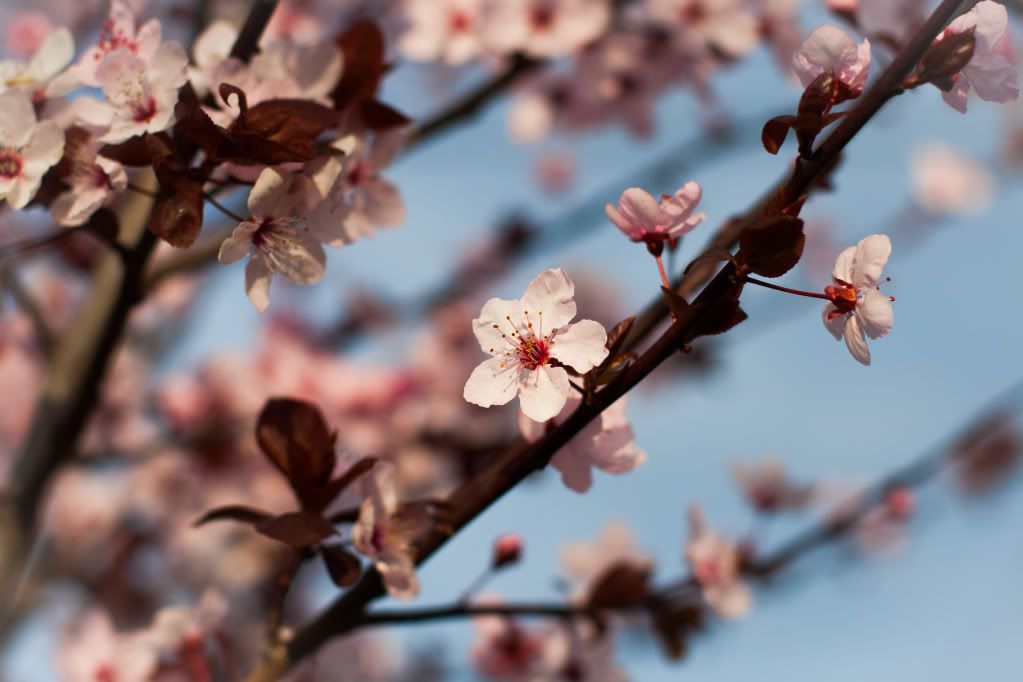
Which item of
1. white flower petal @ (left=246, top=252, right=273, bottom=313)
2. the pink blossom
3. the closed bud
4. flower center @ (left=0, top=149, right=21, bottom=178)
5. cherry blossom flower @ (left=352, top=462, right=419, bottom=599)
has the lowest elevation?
the pink blossom

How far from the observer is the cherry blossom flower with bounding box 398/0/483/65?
7.56 ft

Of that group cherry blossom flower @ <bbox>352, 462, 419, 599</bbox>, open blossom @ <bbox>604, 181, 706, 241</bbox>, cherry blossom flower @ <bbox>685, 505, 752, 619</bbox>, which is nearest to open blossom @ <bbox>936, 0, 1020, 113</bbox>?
open blossom @ <bbox>604, 181, 706, 241</bbox>

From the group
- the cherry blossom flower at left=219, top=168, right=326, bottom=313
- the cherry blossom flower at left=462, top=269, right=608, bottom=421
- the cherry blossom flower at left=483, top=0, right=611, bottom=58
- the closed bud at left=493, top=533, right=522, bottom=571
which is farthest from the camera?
the cherry blossom flower at left=483, top=0, right=611, bottom=58

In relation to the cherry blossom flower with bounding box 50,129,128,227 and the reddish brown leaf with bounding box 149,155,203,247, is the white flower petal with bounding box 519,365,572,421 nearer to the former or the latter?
the reddish brown leaf with bounding box 149,155,203,247

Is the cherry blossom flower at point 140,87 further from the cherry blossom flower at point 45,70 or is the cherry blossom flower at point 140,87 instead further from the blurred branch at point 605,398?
the blurred branch at point 605,398

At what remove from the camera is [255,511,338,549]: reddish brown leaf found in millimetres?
1088

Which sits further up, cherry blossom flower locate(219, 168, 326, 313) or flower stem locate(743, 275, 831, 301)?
flower stem locate(743, 275, 831, 301)

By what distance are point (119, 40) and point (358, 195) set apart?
370 mm

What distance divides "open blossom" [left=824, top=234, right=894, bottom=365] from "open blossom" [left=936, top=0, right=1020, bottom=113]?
0.20 meters

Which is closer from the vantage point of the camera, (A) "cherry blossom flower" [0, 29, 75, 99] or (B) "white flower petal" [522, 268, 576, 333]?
(B) "white flower petal" [522, 268, 576, 333]

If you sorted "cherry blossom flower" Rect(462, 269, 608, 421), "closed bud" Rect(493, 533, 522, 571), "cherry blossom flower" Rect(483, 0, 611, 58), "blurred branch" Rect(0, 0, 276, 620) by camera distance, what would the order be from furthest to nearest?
"cherry blossom flower" Rect(483, 0, 611, 58)
"blurred branch" Rect(0, 0, 276, 620)
"closed bud" Rect(493, 533, 522, 571)
"cherry blossom flower" Rect(462, 269, 608, 421)

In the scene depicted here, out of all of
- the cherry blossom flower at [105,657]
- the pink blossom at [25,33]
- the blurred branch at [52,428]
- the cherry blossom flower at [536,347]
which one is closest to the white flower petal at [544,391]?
the cherry blossom flower at [536,347]

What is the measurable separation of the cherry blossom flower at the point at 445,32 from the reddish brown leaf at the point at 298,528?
4.86 ft

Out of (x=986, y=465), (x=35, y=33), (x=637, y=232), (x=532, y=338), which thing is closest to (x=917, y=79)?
(x=637, y=232)
